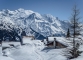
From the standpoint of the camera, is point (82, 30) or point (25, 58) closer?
point (82, 30)

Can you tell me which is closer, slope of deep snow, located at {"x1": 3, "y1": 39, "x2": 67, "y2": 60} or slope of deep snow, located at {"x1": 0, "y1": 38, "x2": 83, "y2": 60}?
slope of deep snow, located at {"x1": 0, "y1": 38, "x2": 83, "y2": 60}

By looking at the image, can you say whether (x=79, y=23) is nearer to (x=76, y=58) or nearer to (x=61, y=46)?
(x=76, y=58)

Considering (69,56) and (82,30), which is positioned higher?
(82,30)

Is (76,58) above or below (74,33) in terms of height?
below

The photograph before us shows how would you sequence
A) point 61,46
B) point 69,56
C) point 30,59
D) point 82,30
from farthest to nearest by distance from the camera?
point 61,46
point 30,59
point 69,56
point 82,30

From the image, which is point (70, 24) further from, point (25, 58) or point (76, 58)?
point (25, 58)

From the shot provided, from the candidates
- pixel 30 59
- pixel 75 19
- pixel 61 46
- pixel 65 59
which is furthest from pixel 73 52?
pixel 61 46

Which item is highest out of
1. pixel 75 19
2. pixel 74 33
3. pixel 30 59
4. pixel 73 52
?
pixel 75 19

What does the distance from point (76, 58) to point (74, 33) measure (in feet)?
16.5

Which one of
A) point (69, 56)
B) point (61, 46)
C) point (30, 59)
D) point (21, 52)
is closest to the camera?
point (69, 56)

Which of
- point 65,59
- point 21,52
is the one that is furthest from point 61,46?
point 65,59

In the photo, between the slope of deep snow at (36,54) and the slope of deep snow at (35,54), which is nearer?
the slope of deep snow at (36,54)

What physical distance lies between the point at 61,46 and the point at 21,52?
16.5 metres

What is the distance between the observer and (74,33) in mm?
37438
